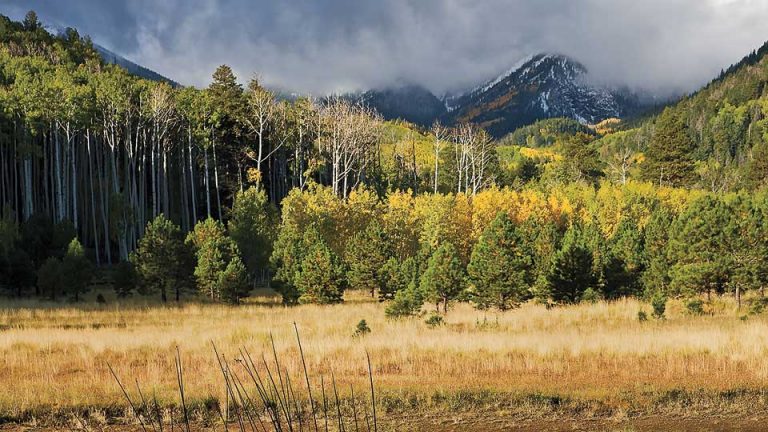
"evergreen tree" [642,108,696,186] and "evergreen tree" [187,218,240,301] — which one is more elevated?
"evergreen tree" [642,108,696,186]

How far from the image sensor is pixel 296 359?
48.6 feet

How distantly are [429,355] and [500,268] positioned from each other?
44.0 ft

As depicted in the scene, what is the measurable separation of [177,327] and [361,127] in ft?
131

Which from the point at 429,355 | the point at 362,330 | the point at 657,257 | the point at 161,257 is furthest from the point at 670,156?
the point at 429,355

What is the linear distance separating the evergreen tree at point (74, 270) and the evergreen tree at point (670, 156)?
7815 cm

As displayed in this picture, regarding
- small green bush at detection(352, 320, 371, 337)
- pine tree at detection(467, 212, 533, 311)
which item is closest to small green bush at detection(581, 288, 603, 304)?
pine tree at detection(467, 212, 533, 311)

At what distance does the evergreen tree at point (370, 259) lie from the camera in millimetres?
37406

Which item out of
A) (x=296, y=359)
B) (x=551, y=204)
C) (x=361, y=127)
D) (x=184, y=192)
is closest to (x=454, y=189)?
(x=551, y=204)

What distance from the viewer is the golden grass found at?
11.4 meters

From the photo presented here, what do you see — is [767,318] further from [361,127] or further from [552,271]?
[361,127]

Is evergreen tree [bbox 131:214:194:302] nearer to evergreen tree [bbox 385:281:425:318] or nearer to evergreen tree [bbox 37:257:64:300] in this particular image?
evergreen tree [bbox 37:257:64:300]

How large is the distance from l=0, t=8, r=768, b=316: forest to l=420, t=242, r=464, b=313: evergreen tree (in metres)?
0.08

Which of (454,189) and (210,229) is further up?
(454,189)

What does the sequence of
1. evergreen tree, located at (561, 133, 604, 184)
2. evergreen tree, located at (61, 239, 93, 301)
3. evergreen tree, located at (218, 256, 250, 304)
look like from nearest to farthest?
evergreen tree, located at (61, 239, 93, 301), evergreen tree, located at (218, 256, 250, 304), evergreen tree, located at (561, 133, 604, 184)
